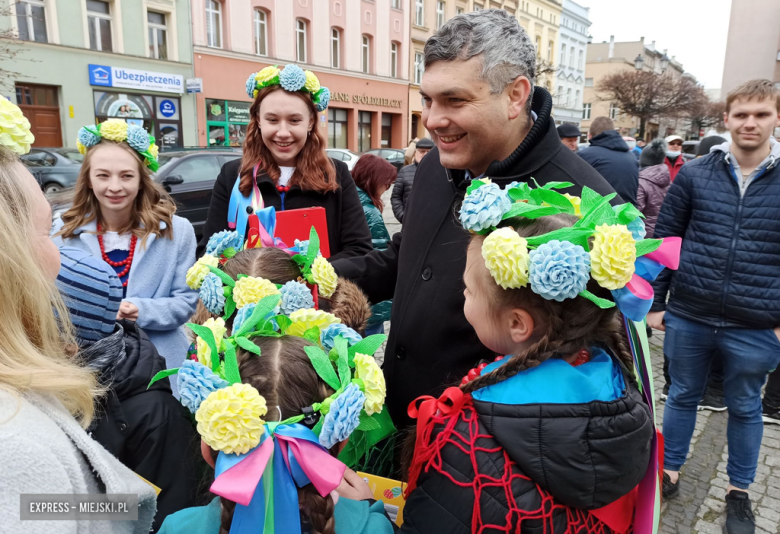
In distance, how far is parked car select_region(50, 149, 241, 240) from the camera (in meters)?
8.23

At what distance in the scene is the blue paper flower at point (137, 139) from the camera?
2723 mm

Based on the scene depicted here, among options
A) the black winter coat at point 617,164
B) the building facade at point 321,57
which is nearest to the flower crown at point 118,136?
the black winter coat at point 617,164

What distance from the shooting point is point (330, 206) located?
107 inches

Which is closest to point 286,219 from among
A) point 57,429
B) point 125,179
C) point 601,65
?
point 125,179

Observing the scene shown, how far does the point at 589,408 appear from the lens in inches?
42.6

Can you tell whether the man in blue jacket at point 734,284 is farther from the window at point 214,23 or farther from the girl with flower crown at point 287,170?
the window at point 214,23

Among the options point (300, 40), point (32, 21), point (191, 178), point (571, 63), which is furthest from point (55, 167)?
point (571, 63)

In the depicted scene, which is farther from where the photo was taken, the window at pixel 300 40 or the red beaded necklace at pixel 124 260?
the window at pixel 300 40

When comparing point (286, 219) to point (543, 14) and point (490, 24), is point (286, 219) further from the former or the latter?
point (543, 14)

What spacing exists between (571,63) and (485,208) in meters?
49.0

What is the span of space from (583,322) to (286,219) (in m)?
1.48

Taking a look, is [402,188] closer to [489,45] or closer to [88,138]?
[88,138]

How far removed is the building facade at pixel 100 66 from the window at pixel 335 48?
754 centimetres

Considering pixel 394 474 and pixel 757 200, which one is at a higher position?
pixel 757 200
